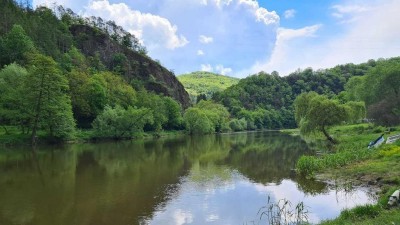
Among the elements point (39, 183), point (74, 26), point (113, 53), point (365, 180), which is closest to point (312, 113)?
point (365, 180)

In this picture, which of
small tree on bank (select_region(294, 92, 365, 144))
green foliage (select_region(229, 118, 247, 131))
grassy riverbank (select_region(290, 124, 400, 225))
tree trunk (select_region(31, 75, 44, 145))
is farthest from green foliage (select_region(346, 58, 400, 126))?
green foliage (select_region(229, 118, 247, 131))

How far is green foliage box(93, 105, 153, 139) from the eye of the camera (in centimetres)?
9294

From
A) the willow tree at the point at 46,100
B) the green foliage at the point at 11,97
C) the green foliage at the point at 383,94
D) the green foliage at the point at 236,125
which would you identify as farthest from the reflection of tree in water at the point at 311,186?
the green foliage at the point at 236,125

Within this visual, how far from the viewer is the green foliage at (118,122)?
92.9 metres

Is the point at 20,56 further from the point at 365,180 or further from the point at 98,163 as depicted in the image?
the point at 365,180

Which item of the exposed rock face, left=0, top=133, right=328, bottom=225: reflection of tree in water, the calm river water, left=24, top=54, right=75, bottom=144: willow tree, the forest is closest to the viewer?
the calm river water

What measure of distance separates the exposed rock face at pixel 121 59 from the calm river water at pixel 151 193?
11508cm

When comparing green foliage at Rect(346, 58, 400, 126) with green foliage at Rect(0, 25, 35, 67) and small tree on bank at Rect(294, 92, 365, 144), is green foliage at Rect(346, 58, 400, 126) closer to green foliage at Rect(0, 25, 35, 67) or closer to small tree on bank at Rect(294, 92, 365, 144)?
small tree on bank at Rect(294, 92, 365, 144)

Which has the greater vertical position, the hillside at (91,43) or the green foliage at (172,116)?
the hillside at (91,43)

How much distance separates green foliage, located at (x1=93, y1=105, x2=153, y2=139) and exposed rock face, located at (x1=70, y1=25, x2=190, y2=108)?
5352cm

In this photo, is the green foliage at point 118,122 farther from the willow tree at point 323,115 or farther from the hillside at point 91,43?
the willow tree at point 323,115

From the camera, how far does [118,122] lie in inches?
3777

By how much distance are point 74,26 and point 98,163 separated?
129881 millimetres

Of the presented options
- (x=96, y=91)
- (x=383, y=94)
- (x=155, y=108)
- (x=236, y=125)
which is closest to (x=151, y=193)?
(x=96, y=91)
